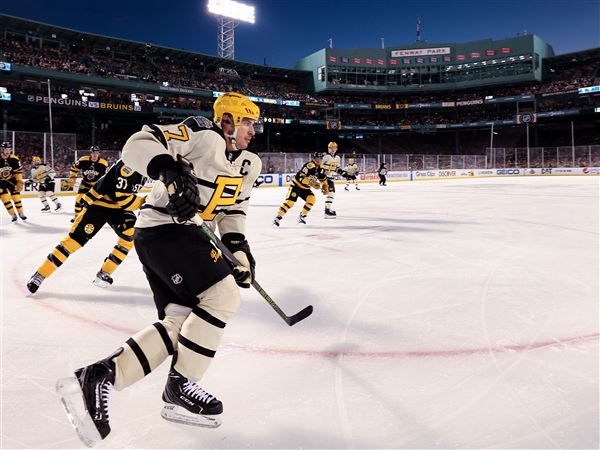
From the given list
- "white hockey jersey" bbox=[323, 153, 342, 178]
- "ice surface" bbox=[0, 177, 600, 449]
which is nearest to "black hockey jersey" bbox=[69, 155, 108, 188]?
"ice surface" bbox=[0, 177, 600, 449]

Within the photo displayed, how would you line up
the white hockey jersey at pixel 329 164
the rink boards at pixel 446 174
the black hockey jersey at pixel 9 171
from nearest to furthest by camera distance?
the black hockey jersey at pixel 9 171, the white hockey jersey at pixel 329 164, the rink boards at pixel 446 174

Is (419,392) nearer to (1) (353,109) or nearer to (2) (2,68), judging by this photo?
(2) (2,68)

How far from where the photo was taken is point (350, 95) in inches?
1834

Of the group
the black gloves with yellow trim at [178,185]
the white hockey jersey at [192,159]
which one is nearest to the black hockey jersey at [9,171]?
the white hockey jersey at [192,159]

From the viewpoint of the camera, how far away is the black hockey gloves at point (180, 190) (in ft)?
5.20

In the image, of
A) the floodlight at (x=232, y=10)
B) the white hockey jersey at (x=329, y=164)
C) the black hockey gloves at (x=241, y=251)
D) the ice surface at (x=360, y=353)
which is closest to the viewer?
the ice surface at (x=360, y=353)

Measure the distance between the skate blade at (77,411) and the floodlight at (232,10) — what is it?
40.6 m

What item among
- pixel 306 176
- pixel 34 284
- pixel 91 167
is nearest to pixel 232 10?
pixel 306 176

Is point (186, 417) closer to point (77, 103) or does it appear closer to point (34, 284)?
point (34, 284)

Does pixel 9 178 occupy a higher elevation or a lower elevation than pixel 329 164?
lower

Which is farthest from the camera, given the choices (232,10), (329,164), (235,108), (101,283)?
(232,10)

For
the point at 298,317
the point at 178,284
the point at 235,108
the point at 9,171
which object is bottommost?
the point at 298,317

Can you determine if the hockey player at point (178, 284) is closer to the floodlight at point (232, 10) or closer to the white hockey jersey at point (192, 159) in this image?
the white hockey jersey at point (192, 159)

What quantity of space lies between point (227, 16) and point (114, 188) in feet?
127
